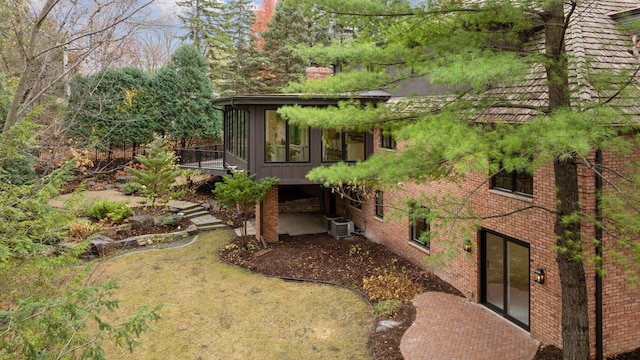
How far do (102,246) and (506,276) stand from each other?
12647mm

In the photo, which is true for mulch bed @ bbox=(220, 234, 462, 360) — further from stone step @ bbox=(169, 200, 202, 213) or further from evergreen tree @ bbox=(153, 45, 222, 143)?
evergreen tree @ bbox=(153, 45, 222, 143)

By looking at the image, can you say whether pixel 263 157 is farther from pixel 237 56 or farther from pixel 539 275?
pixel 237 56

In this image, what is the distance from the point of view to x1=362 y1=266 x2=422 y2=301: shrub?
1014 centimetres

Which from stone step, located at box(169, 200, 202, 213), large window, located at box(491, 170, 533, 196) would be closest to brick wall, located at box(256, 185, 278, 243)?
stone step, located at box(169, 200, 202, 213)

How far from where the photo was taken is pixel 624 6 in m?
8.61

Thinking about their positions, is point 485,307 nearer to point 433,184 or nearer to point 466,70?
point 433,184

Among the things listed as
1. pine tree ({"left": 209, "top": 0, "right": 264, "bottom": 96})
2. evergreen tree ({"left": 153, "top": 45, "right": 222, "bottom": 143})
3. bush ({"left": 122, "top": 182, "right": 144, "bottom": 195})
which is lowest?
bush ({"left": 122, "top": 182, "right": 144, "bottom": 195})

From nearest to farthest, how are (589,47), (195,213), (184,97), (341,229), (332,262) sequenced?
(589,47), (332,262), (341,229), (195,213), (184,97)

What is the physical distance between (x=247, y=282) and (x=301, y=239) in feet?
13.1

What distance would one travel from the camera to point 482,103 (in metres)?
5.84

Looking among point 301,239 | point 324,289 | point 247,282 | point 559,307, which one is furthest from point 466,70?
point 301,239

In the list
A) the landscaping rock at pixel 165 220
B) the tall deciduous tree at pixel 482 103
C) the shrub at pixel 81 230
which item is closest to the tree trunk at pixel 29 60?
the tall deciduous tree at pixel 482 103

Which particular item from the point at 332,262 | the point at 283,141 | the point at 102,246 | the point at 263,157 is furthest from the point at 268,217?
the point at 102,246

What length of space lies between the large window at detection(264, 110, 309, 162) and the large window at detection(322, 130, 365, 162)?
72 centimetres
